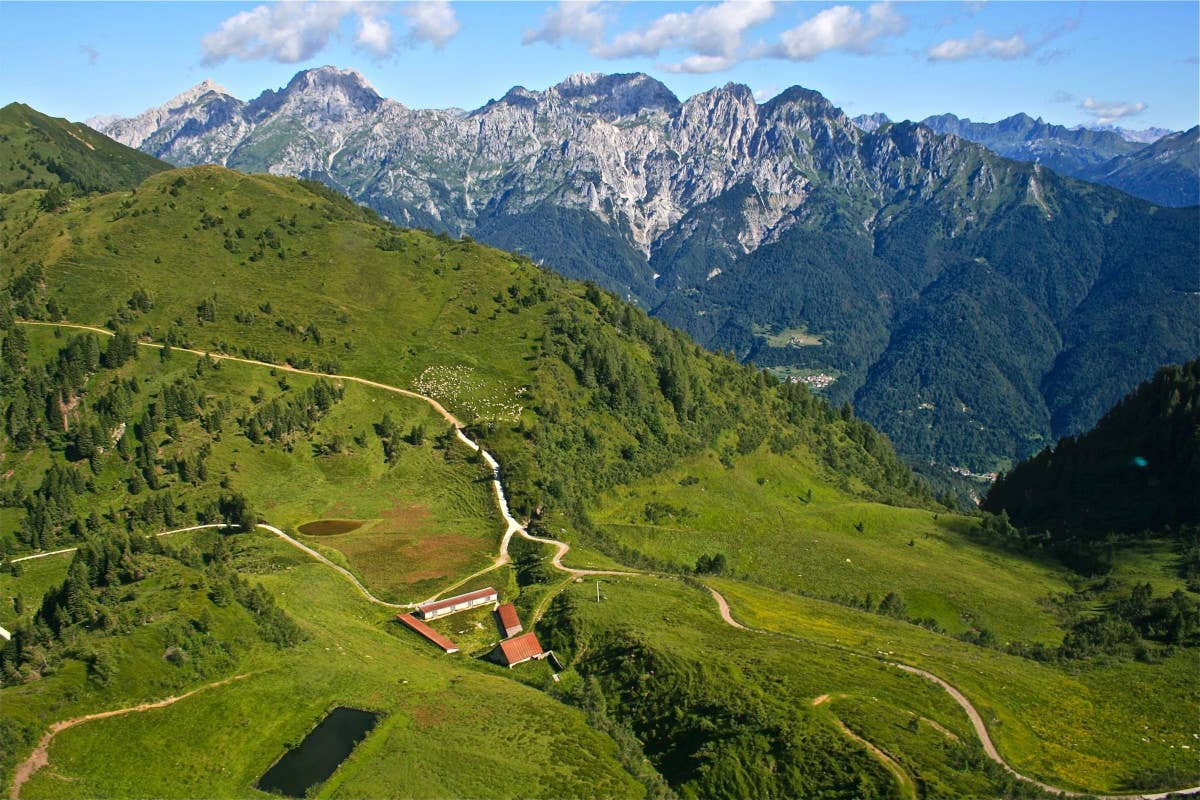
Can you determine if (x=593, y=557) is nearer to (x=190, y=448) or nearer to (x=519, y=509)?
(x=519, y=509)

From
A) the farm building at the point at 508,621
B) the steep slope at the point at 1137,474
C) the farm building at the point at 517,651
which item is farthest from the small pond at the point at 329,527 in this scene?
the steep slope at the point at 1137,474

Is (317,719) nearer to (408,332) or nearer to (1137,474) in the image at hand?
(408,332)

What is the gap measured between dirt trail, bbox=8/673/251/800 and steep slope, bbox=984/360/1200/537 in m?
164

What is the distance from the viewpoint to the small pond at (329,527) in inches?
4825

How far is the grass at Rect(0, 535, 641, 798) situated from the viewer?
205 ft

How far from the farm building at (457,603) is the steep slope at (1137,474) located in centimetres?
12852

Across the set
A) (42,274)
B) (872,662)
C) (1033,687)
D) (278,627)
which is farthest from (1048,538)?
(42,274)

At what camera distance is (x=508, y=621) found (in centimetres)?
9331

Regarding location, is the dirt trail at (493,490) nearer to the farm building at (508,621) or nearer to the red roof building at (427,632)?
the red roof building at (427,632)

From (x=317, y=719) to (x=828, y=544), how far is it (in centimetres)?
10533

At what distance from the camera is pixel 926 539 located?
163 m

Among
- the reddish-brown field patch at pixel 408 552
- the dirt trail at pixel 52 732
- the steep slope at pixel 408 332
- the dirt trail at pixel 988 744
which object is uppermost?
the steep slope at pixel 408 332

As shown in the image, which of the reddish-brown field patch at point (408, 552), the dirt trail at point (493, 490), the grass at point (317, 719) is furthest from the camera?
the dirt trail at point (493, 490)

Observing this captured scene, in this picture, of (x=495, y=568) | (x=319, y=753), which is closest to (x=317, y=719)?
(x=319, y=753)
